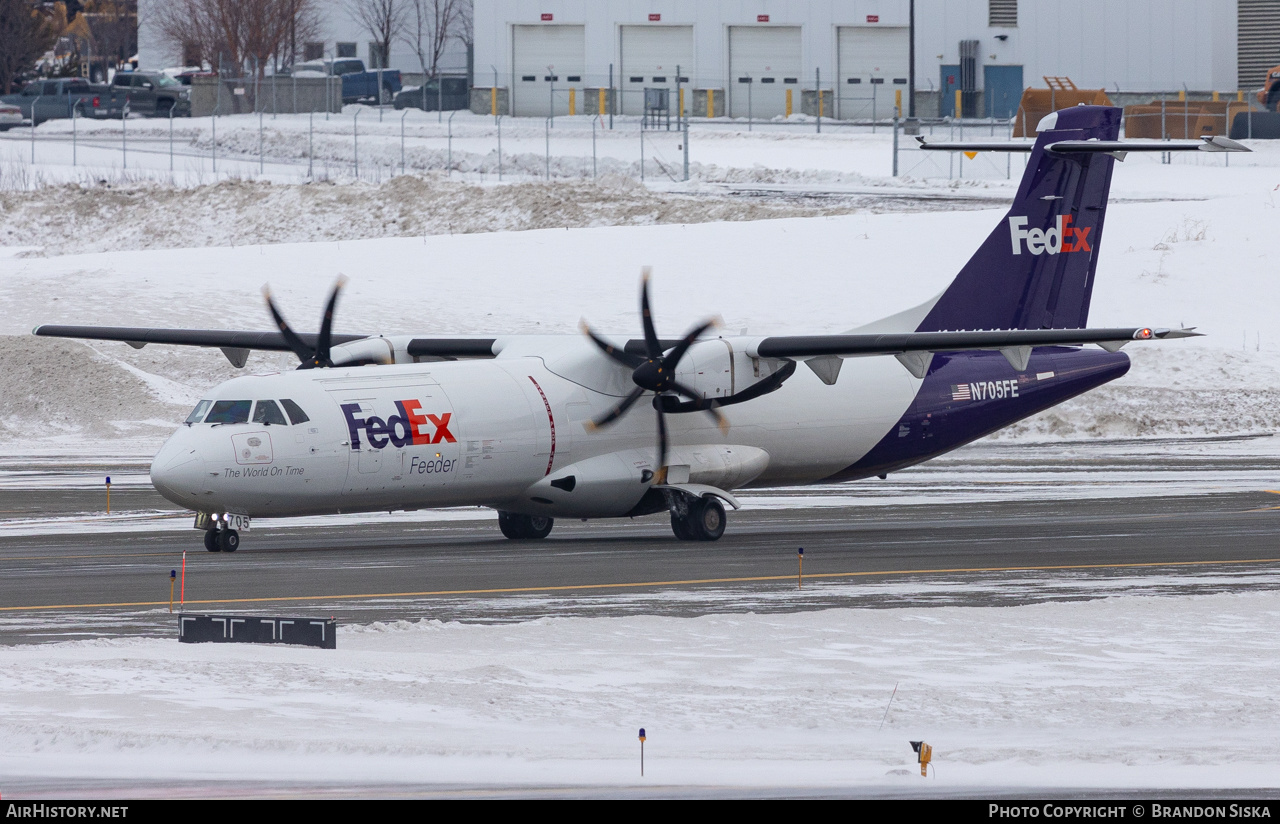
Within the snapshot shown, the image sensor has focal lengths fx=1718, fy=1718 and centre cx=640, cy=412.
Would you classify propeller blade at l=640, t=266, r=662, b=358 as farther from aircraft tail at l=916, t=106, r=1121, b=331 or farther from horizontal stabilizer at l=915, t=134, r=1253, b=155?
aircraft tail at l=916, t=106, r=1121, b=331

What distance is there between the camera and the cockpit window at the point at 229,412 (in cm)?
2175

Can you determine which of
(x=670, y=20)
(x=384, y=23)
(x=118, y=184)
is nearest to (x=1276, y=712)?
(x=118, y=184)

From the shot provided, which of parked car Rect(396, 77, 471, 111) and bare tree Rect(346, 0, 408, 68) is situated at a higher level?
bare tree Rect(346, 0, 408, 68)

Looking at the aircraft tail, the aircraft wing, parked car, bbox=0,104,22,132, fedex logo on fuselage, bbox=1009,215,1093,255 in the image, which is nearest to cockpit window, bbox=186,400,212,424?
the aircraft wing

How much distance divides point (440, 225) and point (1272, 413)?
98.9 feet

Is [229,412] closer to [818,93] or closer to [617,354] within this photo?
[617,354]

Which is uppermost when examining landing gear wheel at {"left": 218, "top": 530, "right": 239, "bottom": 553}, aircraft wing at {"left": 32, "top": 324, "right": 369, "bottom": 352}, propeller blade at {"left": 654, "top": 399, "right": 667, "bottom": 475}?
aircraft wing at {"left": 32, "top": 324, "right": 369, "bottom": 352}

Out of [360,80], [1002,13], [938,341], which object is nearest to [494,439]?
[938,341]

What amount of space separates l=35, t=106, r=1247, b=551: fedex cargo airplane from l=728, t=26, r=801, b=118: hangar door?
196 feet

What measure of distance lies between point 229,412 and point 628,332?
22683mm

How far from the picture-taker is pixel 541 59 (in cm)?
8856

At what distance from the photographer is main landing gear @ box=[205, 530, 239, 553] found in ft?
74.3

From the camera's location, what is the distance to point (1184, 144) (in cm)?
2570
